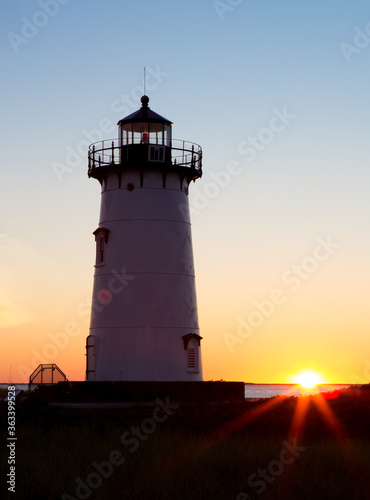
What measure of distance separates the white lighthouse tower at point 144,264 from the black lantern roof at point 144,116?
51 millimetres

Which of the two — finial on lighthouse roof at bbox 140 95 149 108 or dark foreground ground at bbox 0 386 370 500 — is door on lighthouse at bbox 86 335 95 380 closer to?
dark foreground ground at bbox 0 386 370 500

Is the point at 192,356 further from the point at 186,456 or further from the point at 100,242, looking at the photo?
the point at 186,456

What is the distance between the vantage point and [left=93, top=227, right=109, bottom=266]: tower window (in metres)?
39.5

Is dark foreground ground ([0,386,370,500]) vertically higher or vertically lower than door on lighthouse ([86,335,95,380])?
lower

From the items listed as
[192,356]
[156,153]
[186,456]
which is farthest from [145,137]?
[186,456]

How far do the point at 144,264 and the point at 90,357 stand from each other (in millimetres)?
4803

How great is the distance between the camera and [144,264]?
38.5 meters

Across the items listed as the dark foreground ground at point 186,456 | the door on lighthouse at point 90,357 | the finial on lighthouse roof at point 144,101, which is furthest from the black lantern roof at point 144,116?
the dark foreground ground at point 186,456

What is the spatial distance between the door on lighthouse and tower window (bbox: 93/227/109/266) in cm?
342

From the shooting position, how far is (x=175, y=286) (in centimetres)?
3872

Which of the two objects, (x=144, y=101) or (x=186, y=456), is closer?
(x=186, y=456)

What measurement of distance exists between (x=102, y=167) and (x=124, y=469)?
22243 mm

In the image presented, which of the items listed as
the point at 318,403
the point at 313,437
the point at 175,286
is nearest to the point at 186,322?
the point at 175,286

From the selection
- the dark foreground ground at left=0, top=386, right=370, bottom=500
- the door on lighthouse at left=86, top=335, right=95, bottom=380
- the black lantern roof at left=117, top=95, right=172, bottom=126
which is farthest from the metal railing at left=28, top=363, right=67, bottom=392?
the black lantern roof at left=117, top=95, right=172, bottom=126
